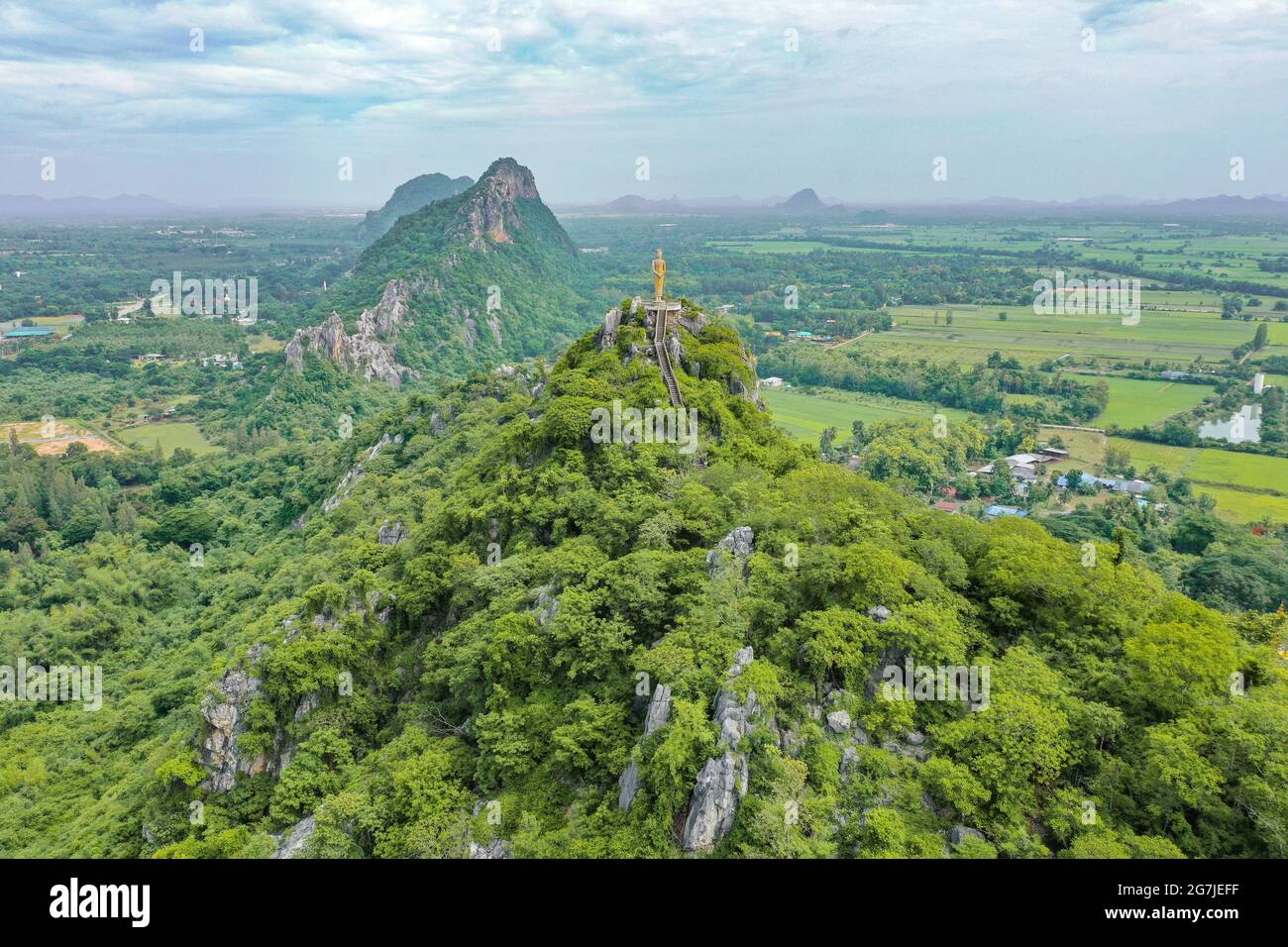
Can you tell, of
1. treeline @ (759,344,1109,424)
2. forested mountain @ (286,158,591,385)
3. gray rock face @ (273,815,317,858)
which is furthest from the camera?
forested mountain @ (286,158,591,385)

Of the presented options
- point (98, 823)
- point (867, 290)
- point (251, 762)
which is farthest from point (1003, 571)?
point (867, 290)

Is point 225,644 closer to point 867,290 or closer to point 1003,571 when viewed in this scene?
point 1003,571

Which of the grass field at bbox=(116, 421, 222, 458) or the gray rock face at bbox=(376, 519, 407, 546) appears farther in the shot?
the grass field at bbox=(116, 421, 222, 458)

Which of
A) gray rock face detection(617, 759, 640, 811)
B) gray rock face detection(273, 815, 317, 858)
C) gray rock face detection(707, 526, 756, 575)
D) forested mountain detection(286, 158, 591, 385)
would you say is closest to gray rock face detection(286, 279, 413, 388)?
forested mountain detection(286, 158, 591, 385)

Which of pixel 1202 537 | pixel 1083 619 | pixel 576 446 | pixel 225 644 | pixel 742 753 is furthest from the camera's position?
pixel 1202 537

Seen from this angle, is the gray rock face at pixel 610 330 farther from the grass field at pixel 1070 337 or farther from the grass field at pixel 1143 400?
the grass field at pixel 1070 337

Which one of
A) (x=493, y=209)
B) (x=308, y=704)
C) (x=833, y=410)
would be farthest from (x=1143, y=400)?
(x=493, y=209)

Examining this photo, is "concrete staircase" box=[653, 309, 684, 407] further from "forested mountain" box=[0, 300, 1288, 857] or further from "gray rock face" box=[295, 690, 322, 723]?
"gray rock face" box=[295, 690, 322, 723]
